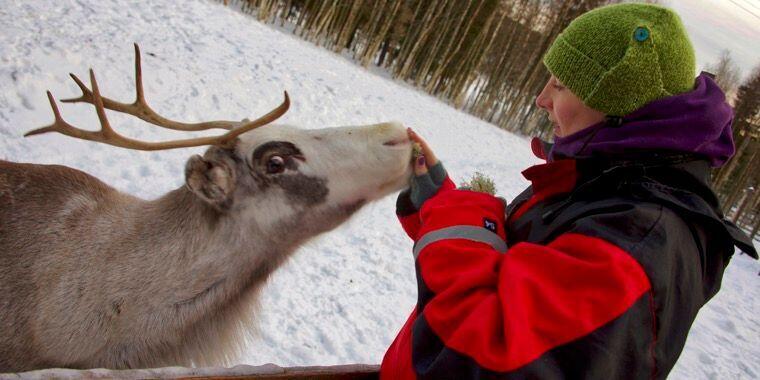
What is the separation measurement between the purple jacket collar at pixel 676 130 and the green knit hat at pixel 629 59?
54mm

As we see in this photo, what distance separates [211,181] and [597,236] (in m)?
1.57

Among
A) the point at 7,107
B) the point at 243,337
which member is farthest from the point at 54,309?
the point at 7,107

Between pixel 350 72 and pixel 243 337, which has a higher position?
pixel 243 337

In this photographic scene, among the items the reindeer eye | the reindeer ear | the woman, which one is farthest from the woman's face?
the reindeer ear

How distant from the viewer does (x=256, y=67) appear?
11117 mm

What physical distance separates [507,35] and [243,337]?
31017 millimetres

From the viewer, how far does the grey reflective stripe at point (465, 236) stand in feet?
4.93

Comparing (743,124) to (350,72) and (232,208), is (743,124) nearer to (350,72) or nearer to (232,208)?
(350,72)

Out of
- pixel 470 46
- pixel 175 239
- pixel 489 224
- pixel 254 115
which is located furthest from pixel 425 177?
pixel 470 46

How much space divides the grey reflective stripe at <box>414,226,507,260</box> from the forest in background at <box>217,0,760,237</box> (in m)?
19.9

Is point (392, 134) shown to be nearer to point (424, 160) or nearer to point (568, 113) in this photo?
point (424, 160)

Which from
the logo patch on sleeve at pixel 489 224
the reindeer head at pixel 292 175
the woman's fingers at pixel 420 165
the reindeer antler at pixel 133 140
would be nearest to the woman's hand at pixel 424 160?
the woman's fingers at pixel 420 165

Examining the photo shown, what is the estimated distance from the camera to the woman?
3.76ft

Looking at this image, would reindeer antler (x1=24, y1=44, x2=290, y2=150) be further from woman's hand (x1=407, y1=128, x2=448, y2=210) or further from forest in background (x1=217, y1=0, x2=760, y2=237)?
forest in background (x1=217, y1=0, x2=760, y2=237)
